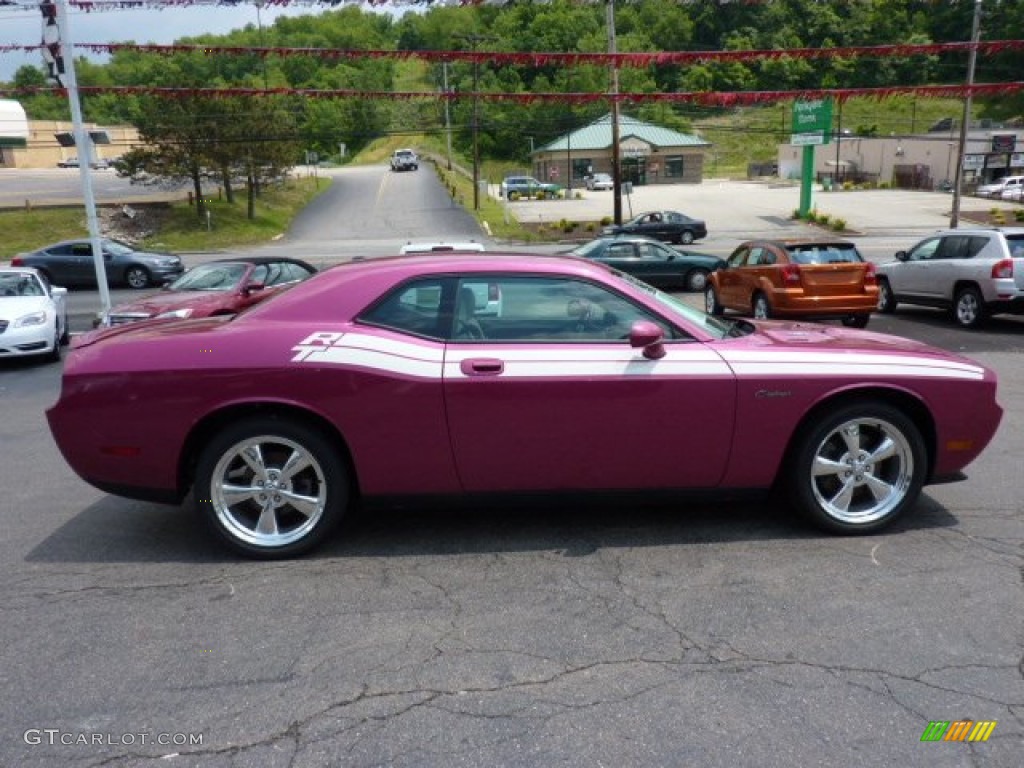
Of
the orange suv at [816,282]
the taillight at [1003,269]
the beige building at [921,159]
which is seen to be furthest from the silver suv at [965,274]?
the beige building at [921,159]

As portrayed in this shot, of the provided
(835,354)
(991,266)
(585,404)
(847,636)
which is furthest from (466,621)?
(991,266)

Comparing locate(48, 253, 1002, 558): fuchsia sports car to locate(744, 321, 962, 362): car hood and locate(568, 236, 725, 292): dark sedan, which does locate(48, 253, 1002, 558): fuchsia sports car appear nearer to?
locate(744, 321, 962, 362): car hood

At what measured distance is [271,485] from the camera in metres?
4.38

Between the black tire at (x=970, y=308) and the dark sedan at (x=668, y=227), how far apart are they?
2465cm

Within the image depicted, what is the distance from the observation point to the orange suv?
12.8 meters

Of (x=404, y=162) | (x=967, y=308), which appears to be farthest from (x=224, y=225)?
(x=967, y=308)

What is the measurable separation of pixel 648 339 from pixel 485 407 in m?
0.89

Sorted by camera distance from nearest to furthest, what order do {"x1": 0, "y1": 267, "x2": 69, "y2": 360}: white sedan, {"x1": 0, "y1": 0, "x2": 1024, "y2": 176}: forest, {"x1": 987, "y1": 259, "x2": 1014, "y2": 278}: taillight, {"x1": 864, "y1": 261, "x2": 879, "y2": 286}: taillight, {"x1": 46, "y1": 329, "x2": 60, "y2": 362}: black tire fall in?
1. {"x1": 0, "y1": 267, "x2": 69, "y2": 360}: white sedan
2. {"x1": 46, "y1": 329, "x2": 60, "y2": 362}: black tire
3. {"x1": 987, "y1": 259, "x2": 1014, "y2": 278}: taillight
4. {"x1": 864, "y1": 261, "x2": 879, "y2": 286}: taillight
5. {"x1": 0, "y1": 0, "x2": 1024, "y2": 176}: forest

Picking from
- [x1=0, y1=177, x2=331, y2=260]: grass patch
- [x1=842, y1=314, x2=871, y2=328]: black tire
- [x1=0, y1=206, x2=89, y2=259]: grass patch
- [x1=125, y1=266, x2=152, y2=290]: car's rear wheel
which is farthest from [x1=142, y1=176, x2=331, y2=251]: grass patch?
[x1=842, y1=314, x2=871, y2=328]: black tire

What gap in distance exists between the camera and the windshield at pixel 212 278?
509 inches

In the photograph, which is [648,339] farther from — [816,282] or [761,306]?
[761,306]

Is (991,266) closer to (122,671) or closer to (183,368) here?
(183,368)

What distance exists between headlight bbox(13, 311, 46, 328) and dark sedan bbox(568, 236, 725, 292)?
12.0 metres

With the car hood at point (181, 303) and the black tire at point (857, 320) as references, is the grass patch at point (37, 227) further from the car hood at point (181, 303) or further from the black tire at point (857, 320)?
the black tire at point (857, 320)
